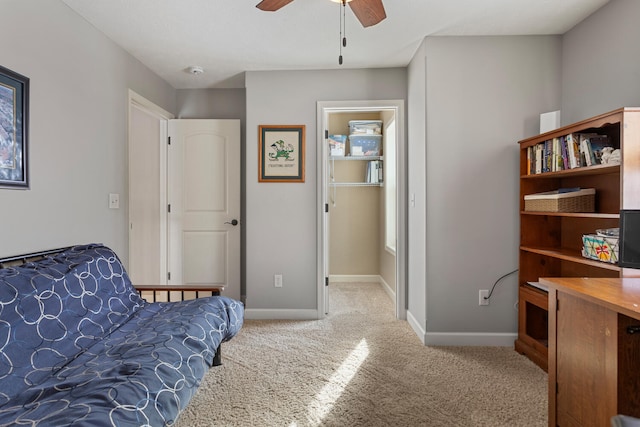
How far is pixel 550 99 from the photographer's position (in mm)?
2748

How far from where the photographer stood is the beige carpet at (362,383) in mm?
1852

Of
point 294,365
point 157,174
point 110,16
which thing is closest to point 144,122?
point 157,174

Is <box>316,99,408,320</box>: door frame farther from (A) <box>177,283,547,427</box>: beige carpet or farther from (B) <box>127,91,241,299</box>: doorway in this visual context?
(B) <box>127,91,241,299</box>: doorway

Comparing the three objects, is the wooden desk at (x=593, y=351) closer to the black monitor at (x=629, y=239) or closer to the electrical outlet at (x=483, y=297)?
the black monitor at (x=629, y=239)

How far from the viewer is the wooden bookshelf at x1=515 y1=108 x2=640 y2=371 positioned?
2119 millimetres

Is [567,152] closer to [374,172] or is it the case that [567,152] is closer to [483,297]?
[483,297]

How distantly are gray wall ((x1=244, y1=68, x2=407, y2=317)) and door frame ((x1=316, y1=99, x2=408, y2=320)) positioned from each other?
5cm

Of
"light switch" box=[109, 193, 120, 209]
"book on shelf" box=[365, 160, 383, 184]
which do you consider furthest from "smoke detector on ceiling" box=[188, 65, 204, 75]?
"book on shelf" box=[365, 160, 383, 184]

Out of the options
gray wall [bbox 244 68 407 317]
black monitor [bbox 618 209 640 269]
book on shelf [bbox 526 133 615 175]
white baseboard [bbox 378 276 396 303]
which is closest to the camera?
black monitor [bbox 618 209 640 269]

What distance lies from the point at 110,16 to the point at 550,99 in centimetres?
329

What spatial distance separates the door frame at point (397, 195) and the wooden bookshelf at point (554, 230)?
1010mm

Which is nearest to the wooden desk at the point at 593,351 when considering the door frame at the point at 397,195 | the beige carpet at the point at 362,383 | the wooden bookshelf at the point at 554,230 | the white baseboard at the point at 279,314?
the beige carpet at the point at 362,383

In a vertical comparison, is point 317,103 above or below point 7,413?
above

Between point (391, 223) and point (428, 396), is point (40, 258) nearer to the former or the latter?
point (428, 396)
